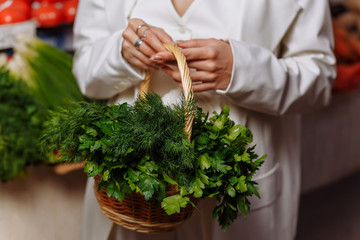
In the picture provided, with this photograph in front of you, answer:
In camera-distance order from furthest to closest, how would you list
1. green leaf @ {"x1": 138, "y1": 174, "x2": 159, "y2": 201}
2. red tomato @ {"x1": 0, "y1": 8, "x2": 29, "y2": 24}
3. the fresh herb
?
red tomato @ {"x1": 0, "y1": 8, "x2": 29, "y2": 24}
the fresh herb
green leaf @ {"x1": 138, "y1": 174, "x2": 159, "y2": 201}

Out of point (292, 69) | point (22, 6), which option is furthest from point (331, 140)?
point (22, 6)

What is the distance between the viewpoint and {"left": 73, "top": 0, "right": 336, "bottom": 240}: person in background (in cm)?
97

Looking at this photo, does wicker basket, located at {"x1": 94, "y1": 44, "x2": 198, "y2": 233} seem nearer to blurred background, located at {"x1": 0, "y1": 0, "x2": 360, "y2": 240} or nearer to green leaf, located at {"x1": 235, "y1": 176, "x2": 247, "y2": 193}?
green leaf, located at {"x1": 235, "y1": 176, "x2": 247, "y2": 193}

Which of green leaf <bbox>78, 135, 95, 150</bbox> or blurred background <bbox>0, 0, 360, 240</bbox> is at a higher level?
green leaf <bbox>78, 135, 95, 150</bbox>

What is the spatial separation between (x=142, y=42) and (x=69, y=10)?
1.05 metres

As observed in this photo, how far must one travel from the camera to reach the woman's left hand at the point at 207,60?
3.05 feet

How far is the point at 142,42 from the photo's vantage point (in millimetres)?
971

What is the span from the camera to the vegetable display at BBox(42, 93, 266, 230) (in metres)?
0.81

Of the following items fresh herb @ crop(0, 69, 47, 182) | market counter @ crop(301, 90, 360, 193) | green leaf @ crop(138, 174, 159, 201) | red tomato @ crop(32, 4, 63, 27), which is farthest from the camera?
market counter @ crop(301, 90, 360, 193)

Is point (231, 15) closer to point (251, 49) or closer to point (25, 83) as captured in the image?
point (251, 49)

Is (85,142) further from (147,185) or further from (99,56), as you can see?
(99,56)

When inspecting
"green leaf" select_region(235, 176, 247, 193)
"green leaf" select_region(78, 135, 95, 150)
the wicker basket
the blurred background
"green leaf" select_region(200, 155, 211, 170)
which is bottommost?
the blurred background

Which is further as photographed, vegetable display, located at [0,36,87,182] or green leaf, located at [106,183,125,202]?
vegetable display, located at [0,36,87,182]

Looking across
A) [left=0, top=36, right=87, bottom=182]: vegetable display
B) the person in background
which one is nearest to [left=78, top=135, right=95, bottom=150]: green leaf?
the person in background
